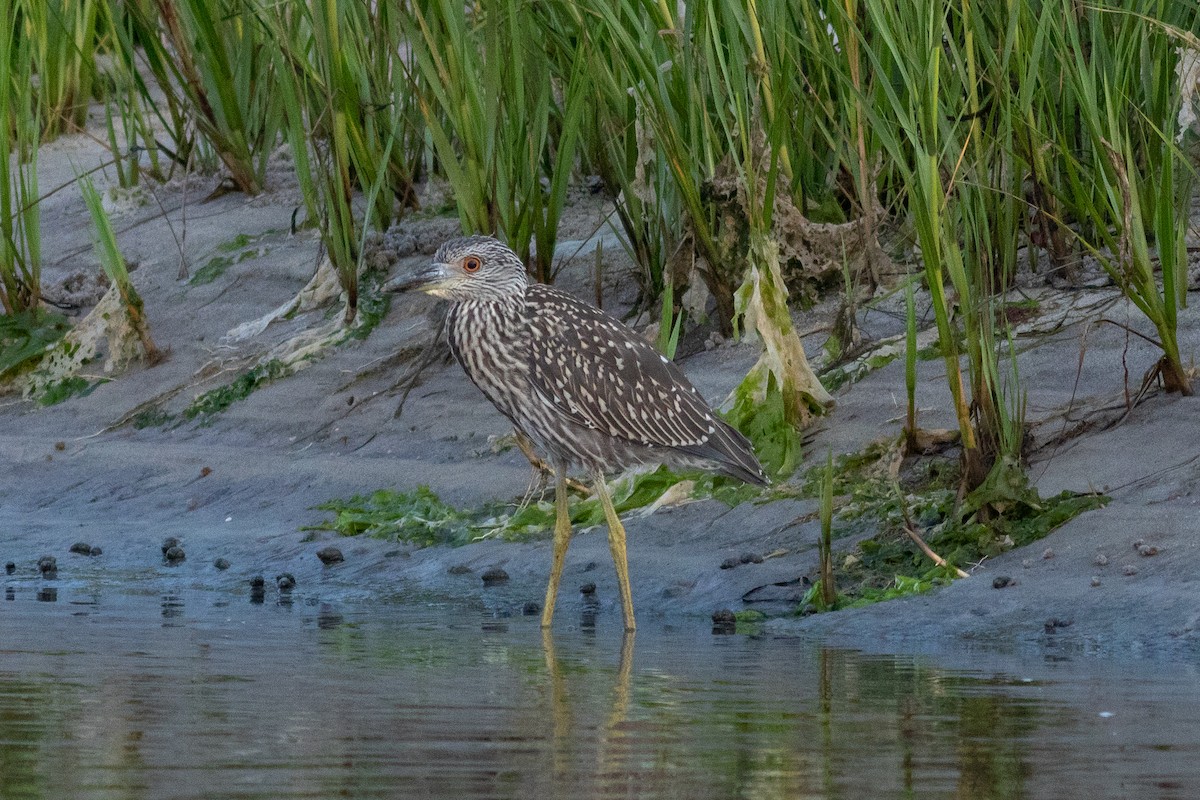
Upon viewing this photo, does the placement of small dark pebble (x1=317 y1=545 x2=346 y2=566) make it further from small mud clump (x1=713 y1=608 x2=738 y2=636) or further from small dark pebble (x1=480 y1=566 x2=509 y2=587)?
small mud clump (x1=713 y1=608 x2=738 y2=636)

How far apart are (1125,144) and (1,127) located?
5.07 m

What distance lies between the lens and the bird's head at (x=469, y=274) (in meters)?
6.37

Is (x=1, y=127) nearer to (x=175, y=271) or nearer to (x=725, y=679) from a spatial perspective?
(x=175, y=271)

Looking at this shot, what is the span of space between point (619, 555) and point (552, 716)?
2217 millimetres

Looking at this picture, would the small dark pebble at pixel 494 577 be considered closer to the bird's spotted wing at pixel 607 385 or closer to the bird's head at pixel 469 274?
the bird's spotted wing at pixel 607 385

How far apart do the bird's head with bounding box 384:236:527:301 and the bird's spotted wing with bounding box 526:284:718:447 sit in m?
0.12

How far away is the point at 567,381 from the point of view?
20.4 feet

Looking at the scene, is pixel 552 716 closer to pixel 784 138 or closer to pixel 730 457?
pixel 730 457

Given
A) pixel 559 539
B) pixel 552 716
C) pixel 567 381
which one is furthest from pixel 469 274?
pixel 552 716

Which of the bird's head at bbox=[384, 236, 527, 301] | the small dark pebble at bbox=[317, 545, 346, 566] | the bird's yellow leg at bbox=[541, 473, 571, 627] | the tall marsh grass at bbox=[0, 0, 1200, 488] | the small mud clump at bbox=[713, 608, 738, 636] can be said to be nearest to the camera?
the small mud clump at bbox=[713, 608, 738, 636]

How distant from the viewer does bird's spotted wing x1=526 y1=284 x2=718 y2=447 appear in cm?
621

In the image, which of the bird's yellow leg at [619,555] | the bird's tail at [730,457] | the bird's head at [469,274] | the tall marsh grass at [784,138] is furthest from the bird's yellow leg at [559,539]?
the tall marsh grass at [784,138]

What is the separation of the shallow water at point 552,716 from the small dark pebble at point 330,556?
1303 millimetres

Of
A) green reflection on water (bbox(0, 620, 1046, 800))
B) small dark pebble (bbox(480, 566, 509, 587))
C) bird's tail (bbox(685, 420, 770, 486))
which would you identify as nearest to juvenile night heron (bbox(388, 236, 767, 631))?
bird's tail (bbox(685, 420, 770, 486))
